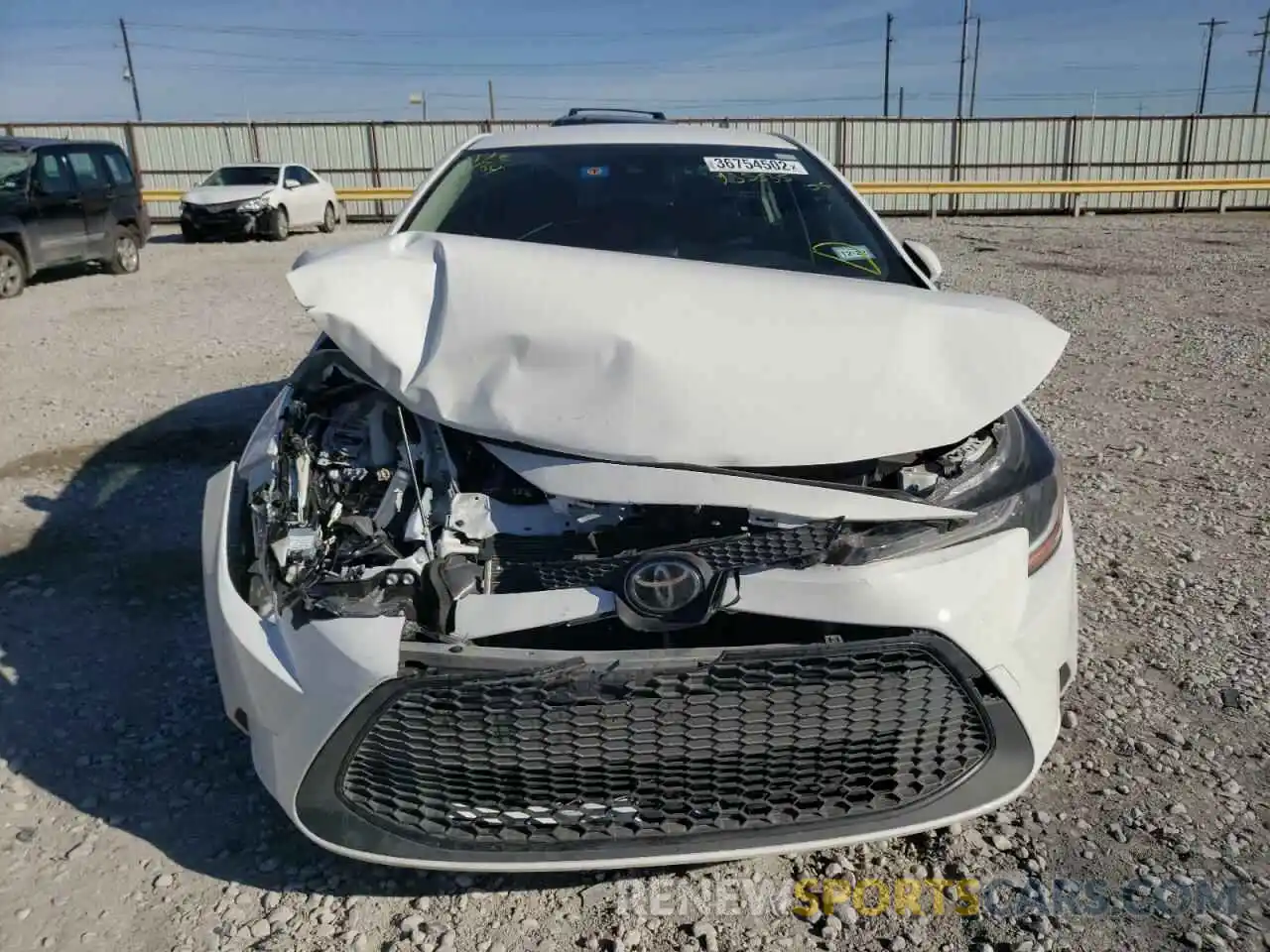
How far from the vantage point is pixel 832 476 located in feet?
7.42

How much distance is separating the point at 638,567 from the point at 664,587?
0.07 metres

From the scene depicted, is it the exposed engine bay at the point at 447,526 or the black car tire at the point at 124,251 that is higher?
the exposed engine bay at the point at 447,526

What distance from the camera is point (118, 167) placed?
1284 centimetres

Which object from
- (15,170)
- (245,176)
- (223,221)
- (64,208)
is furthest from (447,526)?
(245,176)

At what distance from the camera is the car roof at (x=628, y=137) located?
12.8ft

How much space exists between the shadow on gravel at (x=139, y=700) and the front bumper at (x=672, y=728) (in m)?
0.41

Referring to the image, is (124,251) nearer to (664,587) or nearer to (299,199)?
(299,199)

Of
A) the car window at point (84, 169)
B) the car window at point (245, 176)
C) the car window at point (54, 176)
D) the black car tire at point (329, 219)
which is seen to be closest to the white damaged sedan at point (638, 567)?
the car window at point (54, 176)

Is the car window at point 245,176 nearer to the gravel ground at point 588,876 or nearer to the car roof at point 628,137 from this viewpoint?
the gravel ground at point 588,876

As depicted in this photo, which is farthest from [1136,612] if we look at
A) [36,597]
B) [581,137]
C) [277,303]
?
[277,303]

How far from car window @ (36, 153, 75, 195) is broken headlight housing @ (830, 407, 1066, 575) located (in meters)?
12.2

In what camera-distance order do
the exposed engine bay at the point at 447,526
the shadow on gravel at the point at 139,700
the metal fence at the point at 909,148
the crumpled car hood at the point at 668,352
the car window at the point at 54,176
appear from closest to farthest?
the exposed engine bay at the point at 447,526 → the crumpled car hood at the point at 668,352 → the shadow on gravel at the point at 139,700 → the car window at the point at 54,176 → the metal fence at the point at 909,148

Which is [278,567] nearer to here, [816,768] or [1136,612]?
[816,768]

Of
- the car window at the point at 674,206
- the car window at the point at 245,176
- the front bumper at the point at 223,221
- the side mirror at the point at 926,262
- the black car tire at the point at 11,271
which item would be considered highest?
the car window at the point at 674,206
